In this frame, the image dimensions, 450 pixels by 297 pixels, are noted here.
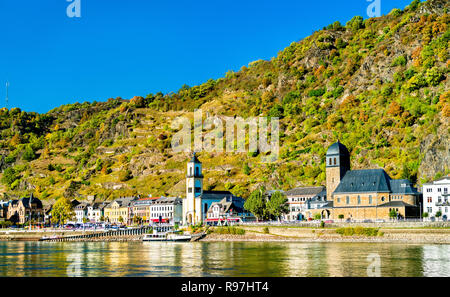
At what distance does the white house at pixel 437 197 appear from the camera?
76.6m

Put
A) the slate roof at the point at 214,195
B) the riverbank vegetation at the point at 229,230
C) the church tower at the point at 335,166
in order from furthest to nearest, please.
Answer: the slate roof at the point at 214,195 → the church tower at the point at 335,166 → the riverbank vegetation at the point at 229,230

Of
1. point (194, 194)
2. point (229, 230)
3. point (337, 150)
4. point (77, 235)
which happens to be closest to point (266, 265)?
point (229, 230)

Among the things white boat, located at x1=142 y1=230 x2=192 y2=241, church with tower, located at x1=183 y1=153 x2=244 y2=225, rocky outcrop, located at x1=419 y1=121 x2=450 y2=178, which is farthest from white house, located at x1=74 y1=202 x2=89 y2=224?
rocky outcrop, located at x1=419 y1=121 x2=450 y2=178

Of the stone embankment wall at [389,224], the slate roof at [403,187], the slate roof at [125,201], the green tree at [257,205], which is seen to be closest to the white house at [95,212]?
the slate roof at [125,201]

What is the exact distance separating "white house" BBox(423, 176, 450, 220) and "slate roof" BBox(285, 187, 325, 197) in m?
25.2

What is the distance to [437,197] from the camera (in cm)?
7769

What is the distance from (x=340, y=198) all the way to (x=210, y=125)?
3580 inches

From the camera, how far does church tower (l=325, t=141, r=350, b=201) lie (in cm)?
9144

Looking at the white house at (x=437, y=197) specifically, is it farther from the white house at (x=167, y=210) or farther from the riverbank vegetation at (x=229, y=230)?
the white house at (x=167, y=210)

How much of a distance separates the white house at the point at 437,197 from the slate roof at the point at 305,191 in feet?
82.8

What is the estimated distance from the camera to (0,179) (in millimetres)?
184375

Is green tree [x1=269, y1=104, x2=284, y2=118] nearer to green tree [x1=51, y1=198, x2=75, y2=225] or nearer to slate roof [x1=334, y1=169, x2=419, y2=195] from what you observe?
green tree [x1=51, y1=198, x2=75, y2=225]

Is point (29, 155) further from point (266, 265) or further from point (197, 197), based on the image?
point (266, 265)
